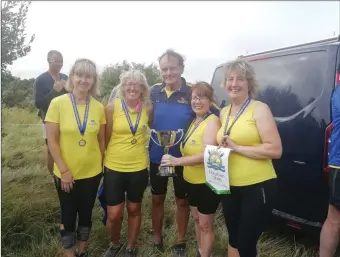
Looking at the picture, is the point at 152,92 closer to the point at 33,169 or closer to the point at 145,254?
the point at 145,254

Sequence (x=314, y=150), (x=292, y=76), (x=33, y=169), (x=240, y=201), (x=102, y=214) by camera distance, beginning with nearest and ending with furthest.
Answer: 1. (x=240, y=201)
2. (x=314, y=150)
3. (x=292, y=76)
4. (x=102, y=214)
5. (x=33, y=169)

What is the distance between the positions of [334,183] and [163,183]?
1.70 meters

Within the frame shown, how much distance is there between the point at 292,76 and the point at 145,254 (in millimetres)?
2327

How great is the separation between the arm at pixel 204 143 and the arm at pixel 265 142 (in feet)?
1.45

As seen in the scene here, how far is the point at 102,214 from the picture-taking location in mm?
4246

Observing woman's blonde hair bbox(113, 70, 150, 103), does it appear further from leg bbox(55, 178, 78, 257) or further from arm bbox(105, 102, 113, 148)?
leg bbox(55, 178, 78, 257)

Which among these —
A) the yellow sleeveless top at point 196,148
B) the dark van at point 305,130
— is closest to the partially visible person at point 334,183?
the dark van at point 305,130

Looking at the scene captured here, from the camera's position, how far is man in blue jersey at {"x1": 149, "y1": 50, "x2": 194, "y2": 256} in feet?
11.3

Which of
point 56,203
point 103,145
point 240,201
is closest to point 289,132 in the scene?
point 240,201

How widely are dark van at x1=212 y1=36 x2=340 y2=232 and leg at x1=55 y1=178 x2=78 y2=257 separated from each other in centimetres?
195

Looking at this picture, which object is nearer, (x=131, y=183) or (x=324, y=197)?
(x=324, y=197)

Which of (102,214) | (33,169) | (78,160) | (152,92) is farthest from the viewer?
(33,169)

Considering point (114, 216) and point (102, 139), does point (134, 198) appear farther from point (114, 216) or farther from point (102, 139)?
point (102, 139)

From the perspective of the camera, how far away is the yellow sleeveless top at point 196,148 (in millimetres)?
3107
